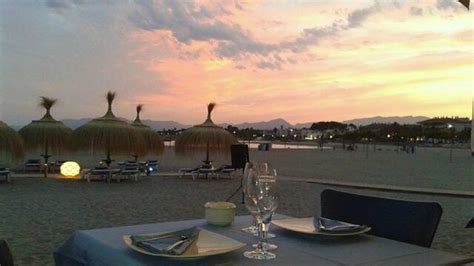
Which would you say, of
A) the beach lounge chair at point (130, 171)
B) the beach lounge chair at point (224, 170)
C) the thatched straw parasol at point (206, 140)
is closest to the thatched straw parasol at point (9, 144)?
the beach lounge chair at point (130, 171)

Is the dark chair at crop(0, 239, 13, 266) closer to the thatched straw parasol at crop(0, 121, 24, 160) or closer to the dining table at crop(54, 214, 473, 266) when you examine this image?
the dining table at crop(54, 214, 473, 266)

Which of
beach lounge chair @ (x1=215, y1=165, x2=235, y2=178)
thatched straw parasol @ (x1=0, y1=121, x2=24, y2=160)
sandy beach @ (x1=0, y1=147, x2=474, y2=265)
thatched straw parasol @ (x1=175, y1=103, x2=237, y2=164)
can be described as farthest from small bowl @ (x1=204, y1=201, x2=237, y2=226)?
Result: thatched straw parasol @ (x1=175, y1=103, x2=237, y2=164)

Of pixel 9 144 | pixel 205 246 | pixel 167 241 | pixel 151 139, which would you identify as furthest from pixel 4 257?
pixel 151 139

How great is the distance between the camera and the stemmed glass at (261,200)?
1773 mm

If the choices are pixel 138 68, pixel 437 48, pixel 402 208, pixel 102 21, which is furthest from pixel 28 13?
pixel 402 208

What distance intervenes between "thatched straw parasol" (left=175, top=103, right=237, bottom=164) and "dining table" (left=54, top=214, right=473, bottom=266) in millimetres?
13538

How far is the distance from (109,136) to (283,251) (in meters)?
13.3

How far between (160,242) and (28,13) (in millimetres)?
13815

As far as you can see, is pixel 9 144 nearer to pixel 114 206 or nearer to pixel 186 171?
pixel 186 171

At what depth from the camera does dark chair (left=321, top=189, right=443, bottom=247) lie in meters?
2.38

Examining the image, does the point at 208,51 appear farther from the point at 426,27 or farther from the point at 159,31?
the point at 426,27

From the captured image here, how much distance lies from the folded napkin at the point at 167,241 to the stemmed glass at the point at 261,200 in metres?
0.23

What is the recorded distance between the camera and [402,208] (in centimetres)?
254

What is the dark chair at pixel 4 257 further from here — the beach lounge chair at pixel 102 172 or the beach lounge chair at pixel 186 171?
the beach lounge chair at pixel 186 171
